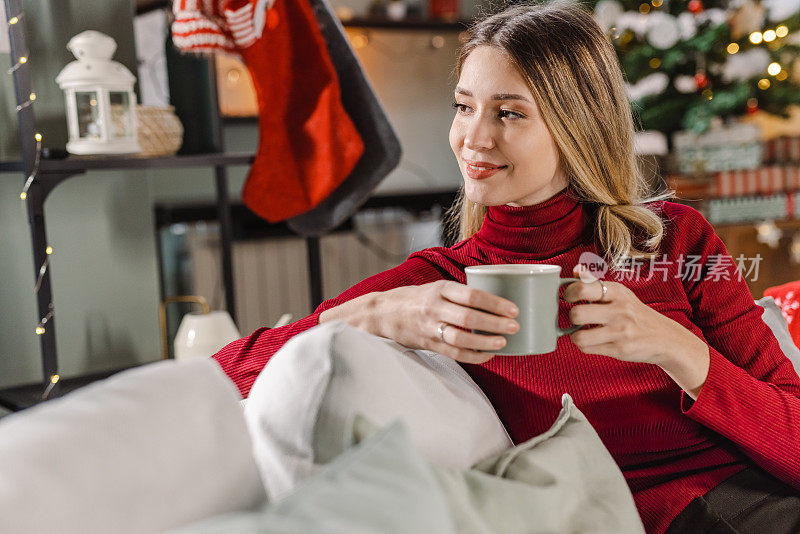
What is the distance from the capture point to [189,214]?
3.66 m

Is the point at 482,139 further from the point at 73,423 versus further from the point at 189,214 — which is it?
the point at 189,214

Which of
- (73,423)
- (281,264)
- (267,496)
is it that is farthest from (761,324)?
(281,264)

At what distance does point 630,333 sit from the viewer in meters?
0.90

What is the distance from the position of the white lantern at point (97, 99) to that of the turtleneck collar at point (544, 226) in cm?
111

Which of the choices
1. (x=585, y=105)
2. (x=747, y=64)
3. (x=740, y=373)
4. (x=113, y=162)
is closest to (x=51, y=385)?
(x=113, y=162)

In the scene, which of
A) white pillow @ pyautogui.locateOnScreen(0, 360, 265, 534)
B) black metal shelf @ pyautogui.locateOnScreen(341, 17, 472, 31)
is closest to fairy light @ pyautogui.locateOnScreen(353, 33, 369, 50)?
black metal shelf @ pyautogui.locateOnScreen(341, 17, 472, 31)

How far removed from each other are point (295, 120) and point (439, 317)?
1460mm

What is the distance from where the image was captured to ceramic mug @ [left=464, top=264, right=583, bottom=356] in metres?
0.79

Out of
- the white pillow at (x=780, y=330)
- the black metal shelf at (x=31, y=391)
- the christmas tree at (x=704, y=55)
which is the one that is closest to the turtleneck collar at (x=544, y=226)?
the white pillow at (x=780, y=330)

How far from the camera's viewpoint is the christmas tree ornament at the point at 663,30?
11.8 feet

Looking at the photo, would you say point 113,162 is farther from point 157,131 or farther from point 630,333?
point 630,333

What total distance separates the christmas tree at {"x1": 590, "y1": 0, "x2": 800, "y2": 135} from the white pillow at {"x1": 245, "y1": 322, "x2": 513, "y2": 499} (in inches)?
122

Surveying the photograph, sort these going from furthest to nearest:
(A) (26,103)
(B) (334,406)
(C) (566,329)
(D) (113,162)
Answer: (D) (113,162), (A) (26,103), (C) (566,329), (B) (334,406)

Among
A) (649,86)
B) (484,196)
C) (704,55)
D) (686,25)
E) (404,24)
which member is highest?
(404,24)
